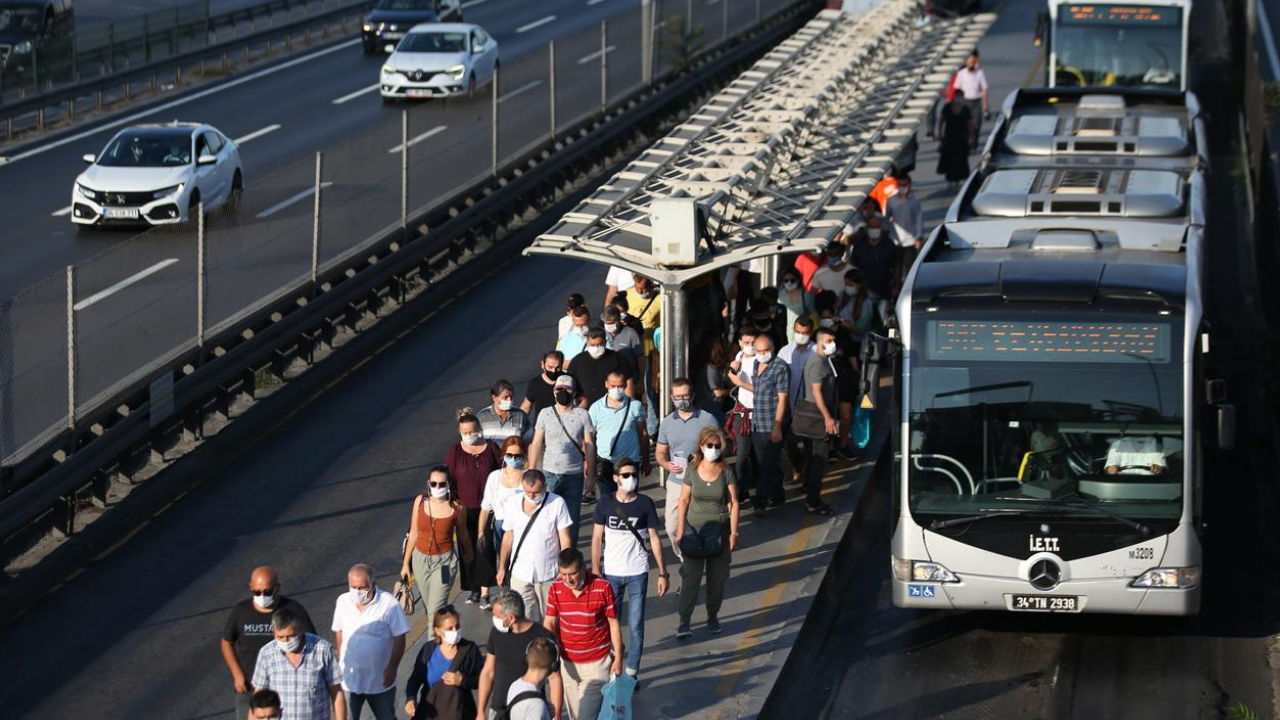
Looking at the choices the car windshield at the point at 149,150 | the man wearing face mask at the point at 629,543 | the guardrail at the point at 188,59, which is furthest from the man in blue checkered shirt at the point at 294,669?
the guardrail at the point at 188,59

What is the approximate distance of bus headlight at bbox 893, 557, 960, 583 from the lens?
14.2m

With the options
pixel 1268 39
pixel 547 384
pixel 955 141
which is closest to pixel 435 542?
pixel 547 384

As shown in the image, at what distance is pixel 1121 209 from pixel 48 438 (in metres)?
9.45

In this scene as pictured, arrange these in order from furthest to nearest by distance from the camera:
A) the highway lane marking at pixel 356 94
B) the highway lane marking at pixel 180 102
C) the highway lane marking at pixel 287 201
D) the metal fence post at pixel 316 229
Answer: the highway lane marking at pixel 356 94
the highway lane marking at pixel 180 102
the metal fence post at pixel 316 229
the highway lane marking at pixel 287 201

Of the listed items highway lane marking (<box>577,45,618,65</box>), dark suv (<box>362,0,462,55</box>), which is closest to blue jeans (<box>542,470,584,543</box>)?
highway lane marking (<box>577,45,618,65</box>)

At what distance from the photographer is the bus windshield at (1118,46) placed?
3306 cm

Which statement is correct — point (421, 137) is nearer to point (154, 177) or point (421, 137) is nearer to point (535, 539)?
point (154, 177)

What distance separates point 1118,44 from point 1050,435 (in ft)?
69.3

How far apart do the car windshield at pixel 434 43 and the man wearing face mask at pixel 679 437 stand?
23.4 m

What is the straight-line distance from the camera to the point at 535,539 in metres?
13.1

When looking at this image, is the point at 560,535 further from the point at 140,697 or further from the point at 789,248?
the point at 789,248

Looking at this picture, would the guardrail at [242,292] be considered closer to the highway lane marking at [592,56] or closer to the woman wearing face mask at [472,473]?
the highway lane marking at [592,56]

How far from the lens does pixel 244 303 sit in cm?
1994

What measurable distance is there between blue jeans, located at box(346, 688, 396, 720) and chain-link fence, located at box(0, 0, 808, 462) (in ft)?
15.7
